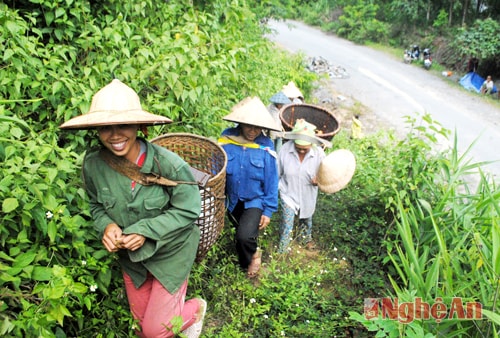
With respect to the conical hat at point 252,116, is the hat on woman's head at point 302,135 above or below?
below

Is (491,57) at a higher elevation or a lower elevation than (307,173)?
higher

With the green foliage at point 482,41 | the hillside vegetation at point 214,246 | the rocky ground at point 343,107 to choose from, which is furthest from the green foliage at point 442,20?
the hillside vegetation at point 214,246

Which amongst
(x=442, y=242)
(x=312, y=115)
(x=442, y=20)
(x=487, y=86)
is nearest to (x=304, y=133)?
(x=442, y=242)

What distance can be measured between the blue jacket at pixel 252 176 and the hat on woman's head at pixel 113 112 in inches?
46.4

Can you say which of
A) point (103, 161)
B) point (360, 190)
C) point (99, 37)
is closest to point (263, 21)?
point (360, 190)

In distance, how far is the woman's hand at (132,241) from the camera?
1909 mm

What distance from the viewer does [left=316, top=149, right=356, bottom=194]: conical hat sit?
3.46 m

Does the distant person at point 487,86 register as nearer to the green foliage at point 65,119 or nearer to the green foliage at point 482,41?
the green foliage at point 482,41

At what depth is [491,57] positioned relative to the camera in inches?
505

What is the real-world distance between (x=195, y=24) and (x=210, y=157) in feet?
4.53

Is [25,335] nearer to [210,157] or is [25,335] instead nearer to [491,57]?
[210,157]

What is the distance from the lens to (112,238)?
1.92 m

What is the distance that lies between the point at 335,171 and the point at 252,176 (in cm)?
83

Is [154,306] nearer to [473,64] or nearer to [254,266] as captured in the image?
[254,266]
